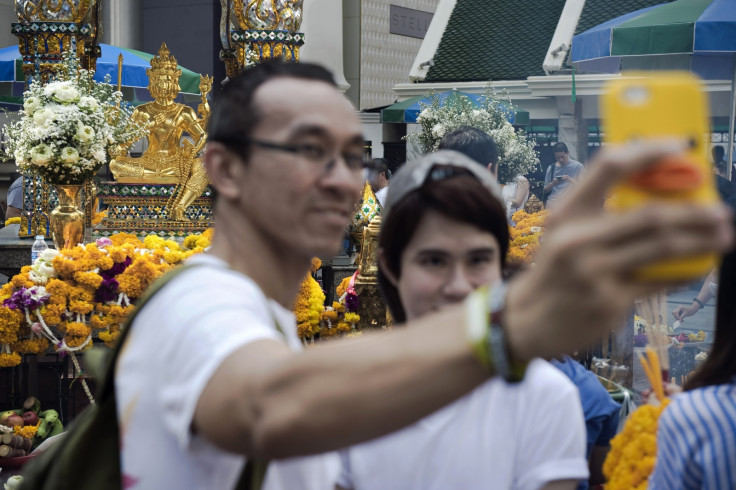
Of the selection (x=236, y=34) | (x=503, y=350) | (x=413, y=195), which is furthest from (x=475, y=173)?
(x=236, y=34)

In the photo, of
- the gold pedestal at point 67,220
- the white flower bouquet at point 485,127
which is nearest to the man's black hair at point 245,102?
the gold pedestal at point 67,220

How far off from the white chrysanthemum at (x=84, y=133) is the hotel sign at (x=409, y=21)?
1665cm

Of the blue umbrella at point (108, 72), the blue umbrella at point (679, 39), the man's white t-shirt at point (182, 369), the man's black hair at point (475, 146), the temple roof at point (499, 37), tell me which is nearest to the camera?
the man's white t-shirt at point (182, 369)

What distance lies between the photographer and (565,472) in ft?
5.86

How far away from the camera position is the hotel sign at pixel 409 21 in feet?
76.4

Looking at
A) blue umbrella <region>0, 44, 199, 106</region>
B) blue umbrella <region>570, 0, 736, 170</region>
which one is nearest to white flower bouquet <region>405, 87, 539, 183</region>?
blue umbrella <region>570, 0, 736, 170</region>

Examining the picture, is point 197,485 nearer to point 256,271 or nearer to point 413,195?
point 256,271

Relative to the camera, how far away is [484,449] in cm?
178

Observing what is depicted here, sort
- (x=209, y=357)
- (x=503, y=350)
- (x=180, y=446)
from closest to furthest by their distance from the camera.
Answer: (x=503, y=350) → (x=209, y=357) → (x=180, y=446)

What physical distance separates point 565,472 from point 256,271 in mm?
766

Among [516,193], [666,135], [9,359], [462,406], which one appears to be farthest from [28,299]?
[516,193]

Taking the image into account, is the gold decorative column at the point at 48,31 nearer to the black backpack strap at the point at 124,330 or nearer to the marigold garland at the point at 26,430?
the marigold garland at the point at 26,430

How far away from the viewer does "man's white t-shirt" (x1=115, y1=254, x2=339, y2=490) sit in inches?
42.5

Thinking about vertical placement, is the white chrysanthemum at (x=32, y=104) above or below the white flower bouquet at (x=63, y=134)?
above
